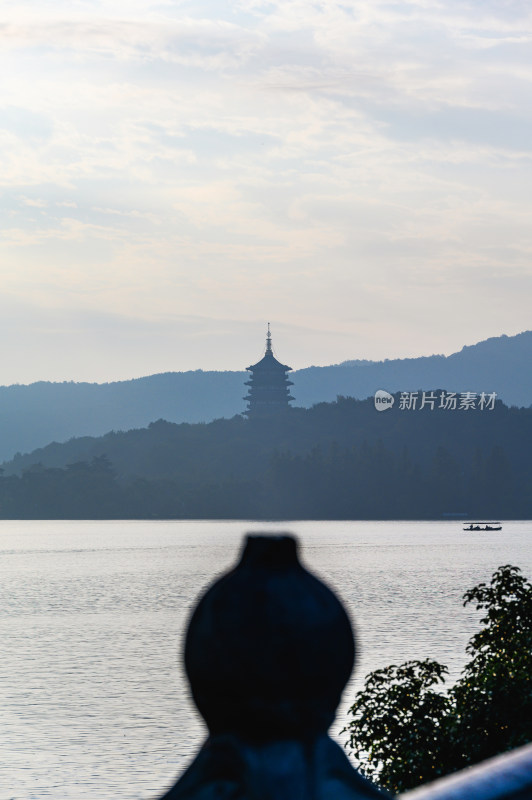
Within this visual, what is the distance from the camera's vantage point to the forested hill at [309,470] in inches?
6058

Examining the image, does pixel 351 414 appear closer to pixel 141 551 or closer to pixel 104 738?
pixel 141 551

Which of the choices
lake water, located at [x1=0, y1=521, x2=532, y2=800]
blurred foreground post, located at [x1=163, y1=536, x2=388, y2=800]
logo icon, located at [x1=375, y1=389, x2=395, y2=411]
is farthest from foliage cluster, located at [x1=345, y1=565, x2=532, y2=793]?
logo icon, located at [x1=375, y1=389, x2=395, y2=411]

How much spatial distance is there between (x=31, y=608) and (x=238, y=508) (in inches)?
3091

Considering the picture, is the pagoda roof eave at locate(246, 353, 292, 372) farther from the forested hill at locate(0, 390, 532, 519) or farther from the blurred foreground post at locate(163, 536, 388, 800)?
the blurred foreground post at locate(163, 536, 388, 800)

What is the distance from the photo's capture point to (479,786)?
171 cm

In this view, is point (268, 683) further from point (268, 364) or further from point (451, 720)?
point (268, 364)

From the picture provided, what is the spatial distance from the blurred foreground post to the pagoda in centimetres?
17615

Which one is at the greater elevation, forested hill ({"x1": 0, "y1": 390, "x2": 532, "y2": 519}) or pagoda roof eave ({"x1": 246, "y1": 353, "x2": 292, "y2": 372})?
pagoda roof eave ({"x1": 246, "y1": 353, "x2": 292, "y2": 372})

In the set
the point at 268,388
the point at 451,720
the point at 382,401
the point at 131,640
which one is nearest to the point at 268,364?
the point at 268,388

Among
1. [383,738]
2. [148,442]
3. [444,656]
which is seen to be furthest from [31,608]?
[148,442]

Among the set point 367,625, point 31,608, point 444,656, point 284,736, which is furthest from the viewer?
point 31,608

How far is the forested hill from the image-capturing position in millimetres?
153875

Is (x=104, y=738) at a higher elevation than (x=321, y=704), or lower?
lower

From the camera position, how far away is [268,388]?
595 feet
